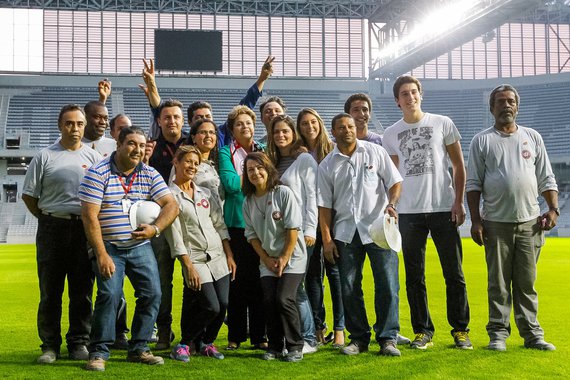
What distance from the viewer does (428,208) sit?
5.24 meters

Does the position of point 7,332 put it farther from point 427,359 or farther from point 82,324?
point 427,359

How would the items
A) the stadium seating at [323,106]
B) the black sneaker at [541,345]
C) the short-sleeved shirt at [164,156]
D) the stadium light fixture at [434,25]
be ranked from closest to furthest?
1. the black sneaker at [541,345]
2. the short-sleeved shirt at [164,156]
3. the stadium light fixture at [434,25]
4. the stadium seating at [323,106]

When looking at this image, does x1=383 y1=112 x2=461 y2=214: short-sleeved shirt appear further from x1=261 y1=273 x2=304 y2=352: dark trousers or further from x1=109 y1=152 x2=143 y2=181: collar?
x1=109 y1=152 x2=143 y2=181: collar

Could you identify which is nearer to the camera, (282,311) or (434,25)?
(282,311)

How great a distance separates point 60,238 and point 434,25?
104 feet

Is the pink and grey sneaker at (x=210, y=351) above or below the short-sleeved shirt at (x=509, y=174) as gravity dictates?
below

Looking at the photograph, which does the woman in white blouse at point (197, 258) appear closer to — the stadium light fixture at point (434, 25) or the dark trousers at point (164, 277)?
the dark trousers at point (164, 277)

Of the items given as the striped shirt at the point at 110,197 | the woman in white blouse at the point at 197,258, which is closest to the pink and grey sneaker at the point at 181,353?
the woman in white blouse at the point at 197,258

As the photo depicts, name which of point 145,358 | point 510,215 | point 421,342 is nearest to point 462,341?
point 421,342

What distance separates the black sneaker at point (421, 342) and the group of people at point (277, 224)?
0.03ft

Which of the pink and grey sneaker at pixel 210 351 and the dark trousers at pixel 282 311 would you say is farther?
the pink and grey sneaker at pixel 210 351

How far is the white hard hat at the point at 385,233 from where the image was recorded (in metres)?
4.72

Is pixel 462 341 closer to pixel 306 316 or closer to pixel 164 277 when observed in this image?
pixel 306 316

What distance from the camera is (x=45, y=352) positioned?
487cm
